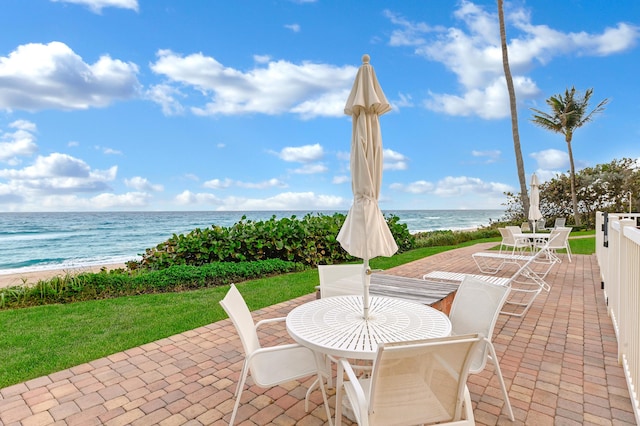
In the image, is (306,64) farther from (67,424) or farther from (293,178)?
(293,178)

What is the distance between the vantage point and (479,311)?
98.7 inches

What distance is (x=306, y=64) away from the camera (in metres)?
14.5

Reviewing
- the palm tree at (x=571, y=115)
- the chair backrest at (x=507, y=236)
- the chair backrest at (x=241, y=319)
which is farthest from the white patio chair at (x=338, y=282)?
the palm tree at (x=571, y=115)

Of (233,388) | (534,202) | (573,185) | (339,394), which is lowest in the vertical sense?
(233,388)

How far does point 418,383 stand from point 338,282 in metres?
1.94

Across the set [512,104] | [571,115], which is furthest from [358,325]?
[571,115]

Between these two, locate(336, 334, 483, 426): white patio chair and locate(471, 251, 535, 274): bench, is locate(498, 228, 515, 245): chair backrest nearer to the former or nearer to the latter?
locate(471, 251, 535, 274): bench

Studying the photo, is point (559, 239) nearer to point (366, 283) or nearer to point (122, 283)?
point (366, 283)

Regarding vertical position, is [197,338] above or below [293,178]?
below

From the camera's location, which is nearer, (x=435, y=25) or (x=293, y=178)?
(x=435, y=25)

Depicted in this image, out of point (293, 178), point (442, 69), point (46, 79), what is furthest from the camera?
point (293, 178)

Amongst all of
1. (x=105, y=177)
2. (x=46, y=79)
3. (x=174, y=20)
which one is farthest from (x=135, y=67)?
(x=105, y=177)

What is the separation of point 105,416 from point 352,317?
1.80 metres

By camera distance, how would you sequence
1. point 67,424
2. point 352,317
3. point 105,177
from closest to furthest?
point 67,424, point 352,317, point 105,177
